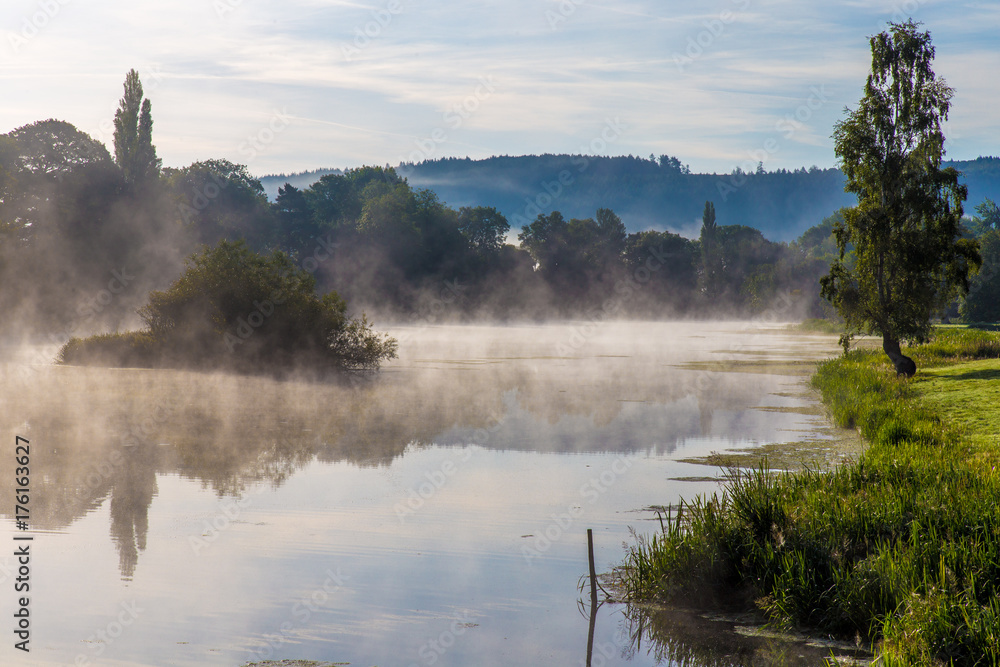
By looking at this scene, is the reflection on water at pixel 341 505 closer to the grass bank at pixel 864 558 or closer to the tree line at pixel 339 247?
the grass bank at pixel 864 558

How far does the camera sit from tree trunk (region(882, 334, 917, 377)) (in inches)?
1143

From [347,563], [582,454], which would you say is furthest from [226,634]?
[582,454]

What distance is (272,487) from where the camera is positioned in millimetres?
14516

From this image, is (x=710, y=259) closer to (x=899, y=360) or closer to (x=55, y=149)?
(x=55, y=149)

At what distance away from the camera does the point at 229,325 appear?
3466cm

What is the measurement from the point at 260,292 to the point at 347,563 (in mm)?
26489

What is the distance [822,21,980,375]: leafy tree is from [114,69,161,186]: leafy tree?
6122cm
